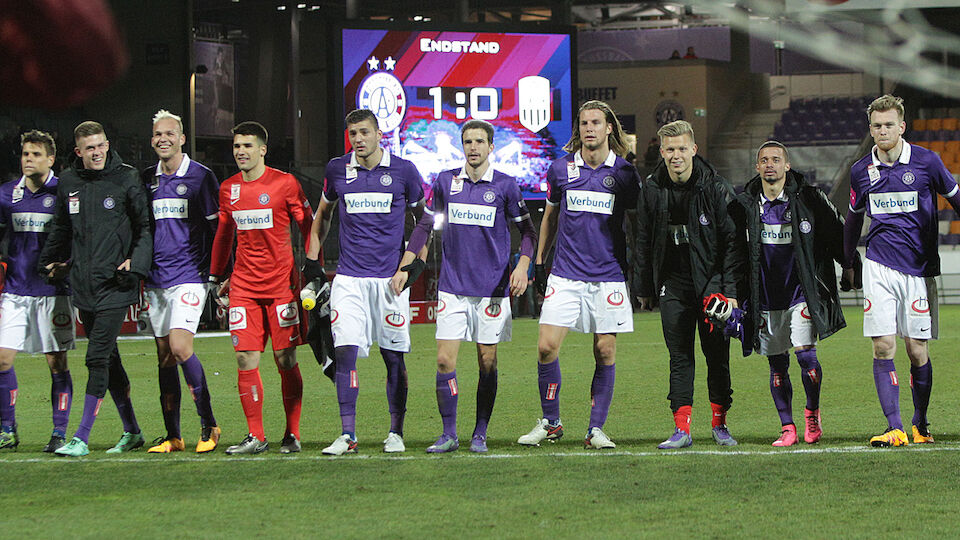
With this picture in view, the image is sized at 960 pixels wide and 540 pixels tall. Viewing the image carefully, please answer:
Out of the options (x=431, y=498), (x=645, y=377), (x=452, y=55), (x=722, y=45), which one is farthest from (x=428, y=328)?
(x=722, y=45)

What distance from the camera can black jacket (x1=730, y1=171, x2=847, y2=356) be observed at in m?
7.56

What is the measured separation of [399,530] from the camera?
5320mm

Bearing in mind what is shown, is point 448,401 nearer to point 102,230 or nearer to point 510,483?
point 510,483

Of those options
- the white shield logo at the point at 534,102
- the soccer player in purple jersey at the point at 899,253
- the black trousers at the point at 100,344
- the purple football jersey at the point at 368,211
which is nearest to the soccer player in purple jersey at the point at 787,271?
the soccer player in purple jersey at the point at 899,253

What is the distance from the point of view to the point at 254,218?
7492 mm

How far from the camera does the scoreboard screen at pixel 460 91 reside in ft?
70.1

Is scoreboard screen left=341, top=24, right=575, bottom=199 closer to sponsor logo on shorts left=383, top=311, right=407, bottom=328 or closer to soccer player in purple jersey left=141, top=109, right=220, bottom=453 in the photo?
soccer player in purple jersey left=141, top=109, right=220, bottom=453

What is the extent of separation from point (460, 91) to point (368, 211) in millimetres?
14580

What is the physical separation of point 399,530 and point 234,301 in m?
2.64

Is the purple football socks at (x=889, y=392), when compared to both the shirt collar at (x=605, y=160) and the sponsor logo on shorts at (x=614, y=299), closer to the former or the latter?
the sponsor logo on shorts at (x=614, y=299)

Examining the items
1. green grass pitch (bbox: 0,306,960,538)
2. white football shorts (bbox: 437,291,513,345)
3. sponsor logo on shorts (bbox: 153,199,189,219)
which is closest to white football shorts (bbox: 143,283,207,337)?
sponsor logo on shorts (bbox: 153,199,189,219)

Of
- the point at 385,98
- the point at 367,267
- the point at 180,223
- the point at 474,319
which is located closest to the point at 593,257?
the point at 474,319

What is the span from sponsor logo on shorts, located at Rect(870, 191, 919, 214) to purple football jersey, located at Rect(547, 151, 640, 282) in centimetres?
145

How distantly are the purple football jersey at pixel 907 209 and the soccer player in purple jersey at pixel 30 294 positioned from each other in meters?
5.07
